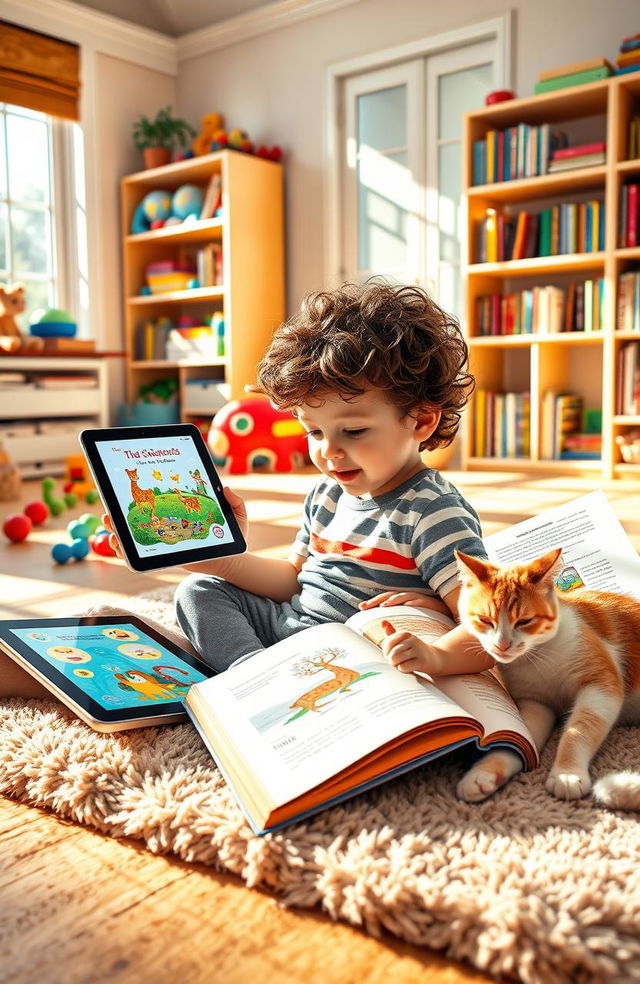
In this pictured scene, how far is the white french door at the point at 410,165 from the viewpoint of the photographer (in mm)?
3725

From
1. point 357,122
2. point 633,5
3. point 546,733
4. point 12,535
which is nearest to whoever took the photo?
point 546,733

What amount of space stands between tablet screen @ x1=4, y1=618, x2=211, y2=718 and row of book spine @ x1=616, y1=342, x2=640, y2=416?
251cm

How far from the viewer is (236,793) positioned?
0.74 m

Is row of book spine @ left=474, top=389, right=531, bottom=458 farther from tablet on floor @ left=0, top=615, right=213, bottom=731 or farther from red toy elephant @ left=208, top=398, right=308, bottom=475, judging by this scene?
tablet on floor @ left=0, top=615, right=213, bottom=731

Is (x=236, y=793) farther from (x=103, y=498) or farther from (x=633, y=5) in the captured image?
(x=633, y=5)

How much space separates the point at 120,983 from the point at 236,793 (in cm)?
21

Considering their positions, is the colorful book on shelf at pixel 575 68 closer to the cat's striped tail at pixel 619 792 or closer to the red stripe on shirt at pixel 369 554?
the red stripe on shirt at pixel 369 554

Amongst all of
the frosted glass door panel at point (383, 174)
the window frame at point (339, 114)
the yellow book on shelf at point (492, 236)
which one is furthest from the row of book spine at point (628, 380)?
the window frame at point (339, 114)

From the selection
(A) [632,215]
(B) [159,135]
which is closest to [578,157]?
(A) [632,215]

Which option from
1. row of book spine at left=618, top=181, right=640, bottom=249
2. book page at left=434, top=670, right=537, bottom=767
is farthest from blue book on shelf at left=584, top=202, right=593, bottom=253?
book page at left=434, top=670, right=537, bottom=767

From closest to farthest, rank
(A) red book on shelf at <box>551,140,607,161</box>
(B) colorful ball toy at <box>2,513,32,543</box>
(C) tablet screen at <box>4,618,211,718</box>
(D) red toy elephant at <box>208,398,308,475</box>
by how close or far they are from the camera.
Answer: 1. (C) tablet screen at <box>4,618,211,718</box>
2. (B) colorful ball toy at <box>2,513,32,543</box>
3. (A) red book on shelf at <box>551,140,607,161</box>
4. (D) red toy elephant at <box>208,398,308,475</box>

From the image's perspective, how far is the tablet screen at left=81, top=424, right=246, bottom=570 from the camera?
1024 mm

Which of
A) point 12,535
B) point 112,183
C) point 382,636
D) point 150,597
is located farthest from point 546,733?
point 112,183

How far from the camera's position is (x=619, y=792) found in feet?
2.39
